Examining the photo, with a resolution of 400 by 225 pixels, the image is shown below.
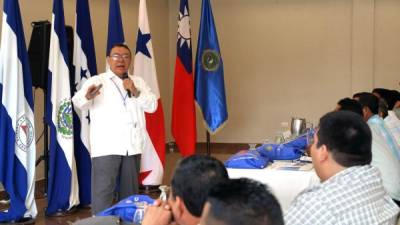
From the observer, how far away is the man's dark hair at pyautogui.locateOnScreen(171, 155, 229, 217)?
4.85ft

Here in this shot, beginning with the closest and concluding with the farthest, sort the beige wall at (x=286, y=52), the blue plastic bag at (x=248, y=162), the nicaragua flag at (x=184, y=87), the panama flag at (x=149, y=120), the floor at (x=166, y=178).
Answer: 1. the blue plastic bag at (x=248, y=162)
2. the floor at (x=166, y=178)
3. the panama flag at (x=149, y=120)
4. the nicaragua flag at (x=184, y=87)
5. the beige wall at (x=286, y=52)

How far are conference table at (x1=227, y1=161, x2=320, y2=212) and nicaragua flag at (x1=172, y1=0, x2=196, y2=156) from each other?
122 inches

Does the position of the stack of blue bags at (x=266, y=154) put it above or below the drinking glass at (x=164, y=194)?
below

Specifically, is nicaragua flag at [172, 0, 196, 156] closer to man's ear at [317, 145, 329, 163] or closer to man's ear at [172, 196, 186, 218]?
man's ear at [317, 145, 329, 163]

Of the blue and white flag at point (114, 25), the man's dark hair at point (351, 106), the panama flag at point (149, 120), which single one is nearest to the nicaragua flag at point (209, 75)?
the panama flag at point (149, 120)

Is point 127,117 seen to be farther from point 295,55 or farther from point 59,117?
point 295,55

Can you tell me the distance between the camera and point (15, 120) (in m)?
4.42

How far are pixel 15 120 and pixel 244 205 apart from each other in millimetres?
3738

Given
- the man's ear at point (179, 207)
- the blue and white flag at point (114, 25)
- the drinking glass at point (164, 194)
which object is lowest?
the drinking glass at point (164, 194)

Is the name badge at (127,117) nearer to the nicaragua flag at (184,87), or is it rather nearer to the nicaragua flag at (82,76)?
the nicaragua flag at (82,76)

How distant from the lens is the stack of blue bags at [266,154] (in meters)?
3.44

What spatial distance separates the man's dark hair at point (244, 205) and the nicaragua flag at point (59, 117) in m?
3.90

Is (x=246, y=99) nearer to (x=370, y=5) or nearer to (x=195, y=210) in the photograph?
(x=370, y=5)

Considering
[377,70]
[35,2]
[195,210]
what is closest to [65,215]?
[35,2]
